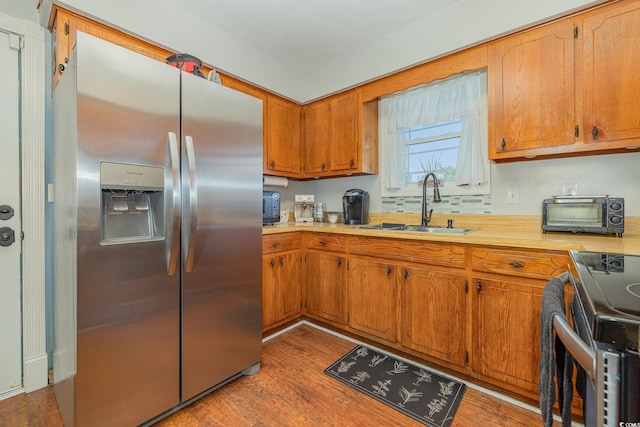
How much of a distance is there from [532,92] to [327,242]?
181 cm

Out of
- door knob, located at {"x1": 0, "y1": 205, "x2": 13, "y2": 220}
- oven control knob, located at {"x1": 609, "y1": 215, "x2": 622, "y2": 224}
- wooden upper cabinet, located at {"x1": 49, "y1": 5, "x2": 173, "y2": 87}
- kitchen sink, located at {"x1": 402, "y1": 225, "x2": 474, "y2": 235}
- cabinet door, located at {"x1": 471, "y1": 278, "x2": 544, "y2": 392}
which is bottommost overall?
cabinet door, located at {"x1": 471, "y1": 278, "x2": 544, "y2": 392}

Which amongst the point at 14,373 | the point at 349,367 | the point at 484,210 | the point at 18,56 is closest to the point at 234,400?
the point at 349,367

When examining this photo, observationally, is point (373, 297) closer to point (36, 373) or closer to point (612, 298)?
point (612, 298)

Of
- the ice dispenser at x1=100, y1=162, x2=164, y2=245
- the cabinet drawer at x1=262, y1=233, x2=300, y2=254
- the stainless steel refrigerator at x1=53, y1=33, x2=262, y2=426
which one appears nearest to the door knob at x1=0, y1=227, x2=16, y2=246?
the stainless steel refrigerator at x1=53, y1=33, x2=262, y2=426

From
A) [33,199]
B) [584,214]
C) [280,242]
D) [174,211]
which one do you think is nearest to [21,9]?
[33,199]

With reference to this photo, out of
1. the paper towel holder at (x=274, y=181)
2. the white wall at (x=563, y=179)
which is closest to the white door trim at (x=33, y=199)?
the paper towel holder at (x=274, y=181)

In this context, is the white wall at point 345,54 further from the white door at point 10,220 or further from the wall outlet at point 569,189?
the wall outlet at point 569,189

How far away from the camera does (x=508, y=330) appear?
162cm

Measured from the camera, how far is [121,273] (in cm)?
130

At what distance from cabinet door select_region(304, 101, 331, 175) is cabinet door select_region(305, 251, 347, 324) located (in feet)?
3.29

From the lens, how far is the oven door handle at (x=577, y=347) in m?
0.49

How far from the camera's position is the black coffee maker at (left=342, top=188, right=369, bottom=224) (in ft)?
9.38

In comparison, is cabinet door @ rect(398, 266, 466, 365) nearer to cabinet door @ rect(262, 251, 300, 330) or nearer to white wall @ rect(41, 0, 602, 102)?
cabinet door @ rect(262, 251, 300, 330)

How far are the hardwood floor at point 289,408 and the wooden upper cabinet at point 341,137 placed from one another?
73.1 inches
